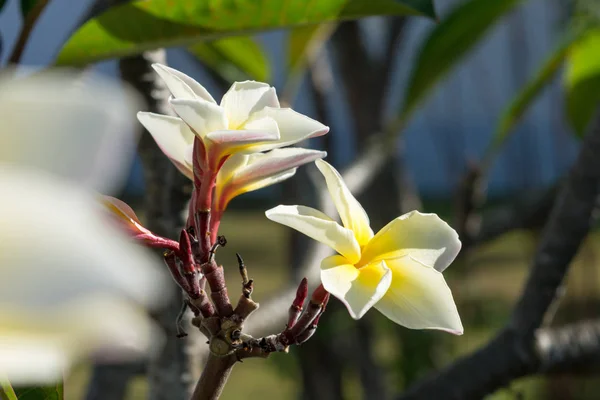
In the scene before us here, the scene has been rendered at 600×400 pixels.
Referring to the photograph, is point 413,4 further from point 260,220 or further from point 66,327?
point 260,220

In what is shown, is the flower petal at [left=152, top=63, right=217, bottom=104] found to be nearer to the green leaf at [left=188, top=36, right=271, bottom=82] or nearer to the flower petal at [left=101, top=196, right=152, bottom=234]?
the flower petal at [left=101, top=196, right=152, bottom=234]

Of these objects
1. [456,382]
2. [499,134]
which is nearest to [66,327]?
[456,382]

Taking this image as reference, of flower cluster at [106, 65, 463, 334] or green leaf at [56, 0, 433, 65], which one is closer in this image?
flower cluster at [106, 65, 463, 334]

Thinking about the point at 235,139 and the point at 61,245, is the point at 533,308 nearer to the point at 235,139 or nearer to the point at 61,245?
the point at 235,139

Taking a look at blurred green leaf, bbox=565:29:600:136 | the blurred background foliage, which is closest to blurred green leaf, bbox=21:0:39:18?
the blurred background foliage

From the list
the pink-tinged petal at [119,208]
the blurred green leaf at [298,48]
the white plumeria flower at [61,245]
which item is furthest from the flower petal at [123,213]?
the blurred green leaf at [298,48]
